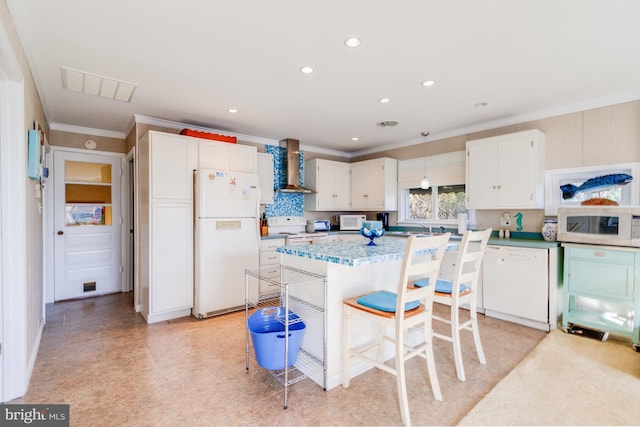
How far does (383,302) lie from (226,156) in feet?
9.31

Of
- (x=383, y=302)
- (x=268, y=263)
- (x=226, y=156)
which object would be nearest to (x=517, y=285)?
(x=383, y=302)

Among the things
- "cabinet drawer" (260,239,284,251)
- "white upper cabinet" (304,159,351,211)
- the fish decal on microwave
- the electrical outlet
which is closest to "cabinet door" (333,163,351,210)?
"white upper cabinet" (304,159,351,211)

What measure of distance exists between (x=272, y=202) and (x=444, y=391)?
3449mm

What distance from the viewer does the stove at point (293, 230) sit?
4.47 meters

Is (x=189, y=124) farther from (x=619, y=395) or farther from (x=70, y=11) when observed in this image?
(x=619, y=395)

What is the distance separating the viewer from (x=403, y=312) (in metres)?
1.80

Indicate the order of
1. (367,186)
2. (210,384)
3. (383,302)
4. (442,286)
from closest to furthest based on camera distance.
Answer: (383,302), (210,384), (442,286), (367,186)

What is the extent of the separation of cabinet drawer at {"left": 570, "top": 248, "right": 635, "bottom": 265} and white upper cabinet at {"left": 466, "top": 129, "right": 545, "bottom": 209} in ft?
2.14

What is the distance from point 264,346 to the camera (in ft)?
6.61

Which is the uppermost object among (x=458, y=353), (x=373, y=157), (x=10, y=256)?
(x=373, y=157)

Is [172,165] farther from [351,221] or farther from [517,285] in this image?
[517,285]

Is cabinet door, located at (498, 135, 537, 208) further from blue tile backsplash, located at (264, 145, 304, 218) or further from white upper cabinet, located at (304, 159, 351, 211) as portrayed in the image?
blue tile backsplash, located at (264, 145, 304, 218)

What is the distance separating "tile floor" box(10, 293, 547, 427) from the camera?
5.99ft

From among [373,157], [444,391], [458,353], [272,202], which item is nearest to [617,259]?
[458,353]
